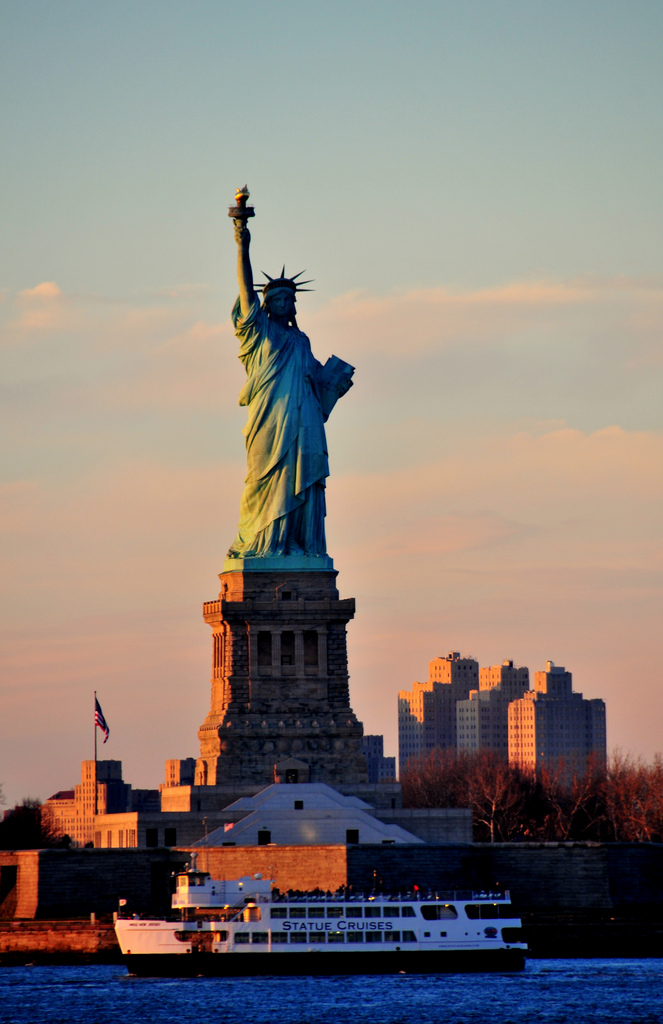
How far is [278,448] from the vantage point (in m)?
99.3

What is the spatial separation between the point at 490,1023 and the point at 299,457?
35.0 metres

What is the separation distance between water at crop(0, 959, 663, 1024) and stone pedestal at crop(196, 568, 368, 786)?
15.0m

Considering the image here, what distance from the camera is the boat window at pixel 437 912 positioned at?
80.1 metres

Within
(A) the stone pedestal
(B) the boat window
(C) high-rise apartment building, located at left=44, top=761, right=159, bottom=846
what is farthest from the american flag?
(C) high-rise apartment building, located at left=44, top=761, right=159, bottom=846

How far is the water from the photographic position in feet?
233

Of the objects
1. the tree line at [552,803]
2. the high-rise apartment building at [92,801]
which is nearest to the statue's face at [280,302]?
the tree line at [552,803]

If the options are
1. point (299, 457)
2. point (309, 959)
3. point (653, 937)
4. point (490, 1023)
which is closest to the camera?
point (490, 1023)

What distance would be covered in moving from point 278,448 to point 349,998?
30.1 meters

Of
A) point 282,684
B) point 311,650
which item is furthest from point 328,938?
point 311,650

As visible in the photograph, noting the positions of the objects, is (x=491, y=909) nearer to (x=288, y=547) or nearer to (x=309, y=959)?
(x=309, y=959)

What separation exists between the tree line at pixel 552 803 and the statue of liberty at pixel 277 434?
66.7 ft

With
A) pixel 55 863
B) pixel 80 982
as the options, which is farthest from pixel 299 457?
pixel 80 982

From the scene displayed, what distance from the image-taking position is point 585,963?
3337 inches

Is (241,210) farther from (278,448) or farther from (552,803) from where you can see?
(552,803)
